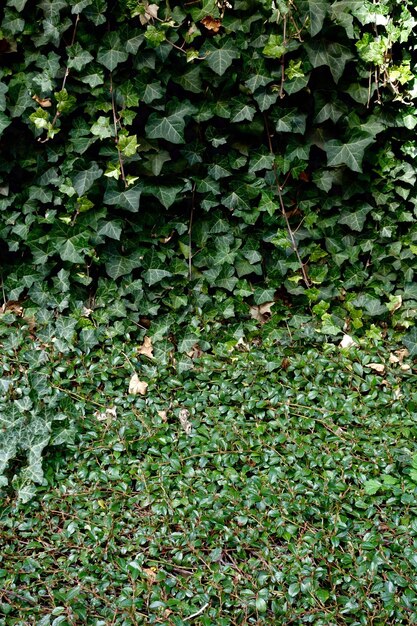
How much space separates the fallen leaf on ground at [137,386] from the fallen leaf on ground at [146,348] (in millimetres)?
205

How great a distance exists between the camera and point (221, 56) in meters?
3.18

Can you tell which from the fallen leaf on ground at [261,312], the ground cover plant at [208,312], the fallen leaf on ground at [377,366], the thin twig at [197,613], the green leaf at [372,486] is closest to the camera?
the thin twig at [197,613]

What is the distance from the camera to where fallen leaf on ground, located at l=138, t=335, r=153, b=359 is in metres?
3.52

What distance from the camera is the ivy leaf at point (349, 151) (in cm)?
332

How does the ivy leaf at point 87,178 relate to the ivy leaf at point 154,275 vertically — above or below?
above

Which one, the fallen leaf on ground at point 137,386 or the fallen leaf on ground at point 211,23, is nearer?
the fallen leaf on ground at point 211,23

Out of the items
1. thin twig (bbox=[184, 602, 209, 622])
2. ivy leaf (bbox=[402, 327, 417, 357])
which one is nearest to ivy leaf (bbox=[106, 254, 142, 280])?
ivy leaf (bbox=[402, 327, 417, 357])

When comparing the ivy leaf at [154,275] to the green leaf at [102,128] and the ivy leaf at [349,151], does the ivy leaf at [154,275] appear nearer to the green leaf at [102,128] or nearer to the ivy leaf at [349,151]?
the green leaf at [102,128]

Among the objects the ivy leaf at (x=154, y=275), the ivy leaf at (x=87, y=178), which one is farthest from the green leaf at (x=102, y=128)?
the ivy leaf at (x=154, y=275)

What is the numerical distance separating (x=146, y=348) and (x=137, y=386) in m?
0.31

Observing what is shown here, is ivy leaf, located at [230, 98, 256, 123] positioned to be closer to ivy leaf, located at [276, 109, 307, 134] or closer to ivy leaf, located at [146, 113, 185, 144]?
ivy leaf, located at [276, 109, 307, 134]

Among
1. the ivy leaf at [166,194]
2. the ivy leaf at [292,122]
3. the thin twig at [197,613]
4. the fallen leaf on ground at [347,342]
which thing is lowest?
the fallen leaf on ground at [347,342]

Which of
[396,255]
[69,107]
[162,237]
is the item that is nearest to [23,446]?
[162,237]

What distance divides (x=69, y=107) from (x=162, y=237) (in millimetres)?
783
